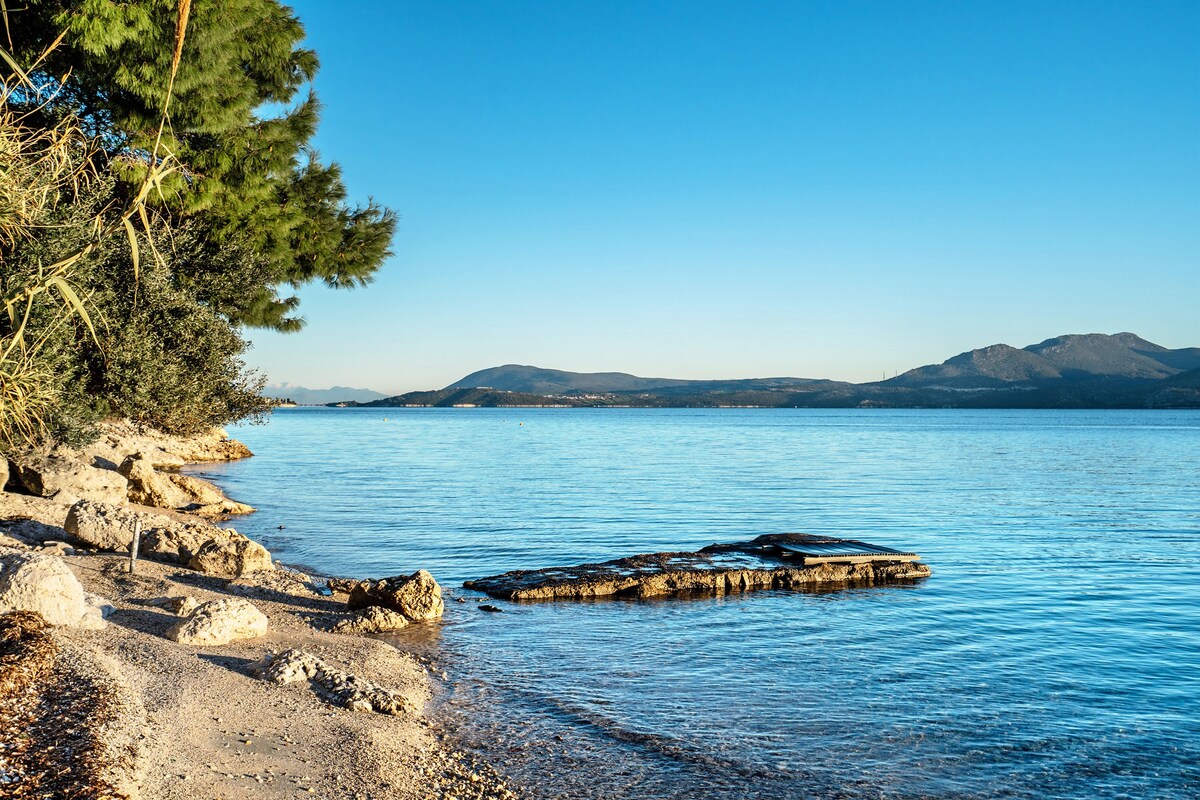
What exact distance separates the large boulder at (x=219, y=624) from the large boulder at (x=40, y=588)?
1.31m

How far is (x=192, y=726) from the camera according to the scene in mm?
8531

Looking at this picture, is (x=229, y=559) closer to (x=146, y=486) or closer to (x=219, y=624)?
(x=219, y=624)

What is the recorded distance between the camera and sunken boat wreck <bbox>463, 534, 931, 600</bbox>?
1838cm

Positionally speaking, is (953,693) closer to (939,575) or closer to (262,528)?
(939,575)

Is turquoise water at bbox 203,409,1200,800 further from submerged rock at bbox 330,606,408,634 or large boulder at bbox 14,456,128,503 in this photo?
large boulder at bbox 14,456,128,503

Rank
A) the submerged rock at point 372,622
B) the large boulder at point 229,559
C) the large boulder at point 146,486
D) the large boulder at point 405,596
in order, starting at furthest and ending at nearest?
1. the large boulder at point 146,486
2. the large boulder at point 229,559
3. the large boulder at point 405,596
4. the submerged rock at point 372,622

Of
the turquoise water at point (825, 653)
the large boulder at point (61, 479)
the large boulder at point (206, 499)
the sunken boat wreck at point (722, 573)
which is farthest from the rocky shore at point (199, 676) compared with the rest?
the large boulder at point (206, 499)

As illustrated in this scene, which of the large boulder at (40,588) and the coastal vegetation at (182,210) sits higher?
the coastal vegetation at (182,210)

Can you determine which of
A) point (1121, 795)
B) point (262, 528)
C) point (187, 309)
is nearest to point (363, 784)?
point (1121, 795)

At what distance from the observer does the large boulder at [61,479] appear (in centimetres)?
1995

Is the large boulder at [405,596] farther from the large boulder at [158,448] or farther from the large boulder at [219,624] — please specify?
the large boulder at [158,448]

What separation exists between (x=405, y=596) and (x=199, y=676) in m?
5.15

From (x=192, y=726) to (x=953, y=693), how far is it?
9400 millimetres

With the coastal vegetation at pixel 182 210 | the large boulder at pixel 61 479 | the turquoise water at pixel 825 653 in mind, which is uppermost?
the coastal vegetation at pixel 182 210
